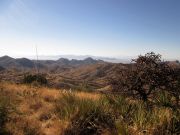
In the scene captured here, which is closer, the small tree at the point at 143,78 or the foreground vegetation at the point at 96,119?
the foreground vegetation at the point at 96,119

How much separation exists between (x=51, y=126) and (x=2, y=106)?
1.51 meters

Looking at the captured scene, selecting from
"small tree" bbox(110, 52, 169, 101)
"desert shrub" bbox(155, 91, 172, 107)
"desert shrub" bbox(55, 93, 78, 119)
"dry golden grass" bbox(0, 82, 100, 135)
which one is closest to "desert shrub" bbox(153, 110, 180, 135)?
"desert shrub" bbox(155, 91, 172, 107)

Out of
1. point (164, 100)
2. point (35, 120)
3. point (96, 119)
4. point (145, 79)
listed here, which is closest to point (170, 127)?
point (96, 119)

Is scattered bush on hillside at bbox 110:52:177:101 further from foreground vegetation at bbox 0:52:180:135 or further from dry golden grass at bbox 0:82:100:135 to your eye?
dry golden grass at bbox 0:82:100:135

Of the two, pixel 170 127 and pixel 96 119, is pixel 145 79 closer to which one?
pixel 96 119

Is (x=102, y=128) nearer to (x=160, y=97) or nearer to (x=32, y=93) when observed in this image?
(x=160, y=97)

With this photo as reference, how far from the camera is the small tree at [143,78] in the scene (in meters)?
11.4

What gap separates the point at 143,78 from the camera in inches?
457

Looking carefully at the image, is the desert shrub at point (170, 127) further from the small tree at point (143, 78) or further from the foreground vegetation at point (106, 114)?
the small tree at point (143, 78)

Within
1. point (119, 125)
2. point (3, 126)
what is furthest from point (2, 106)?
point (119, 125)

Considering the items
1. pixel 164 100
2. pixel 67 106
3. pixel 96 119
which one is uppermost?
pixel 164 100

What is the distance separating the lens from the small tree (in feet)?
37.5

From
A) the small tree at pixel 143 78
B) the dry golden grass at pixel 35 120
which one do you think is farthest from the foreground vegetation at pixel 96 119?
the small tree at pixel 143 78

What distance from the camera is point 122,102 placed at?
8.52m
